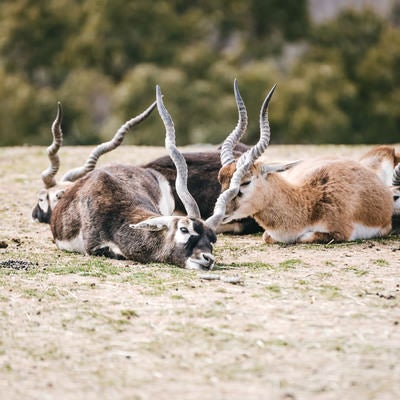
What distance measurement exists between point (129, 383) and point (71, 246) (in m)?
3.98

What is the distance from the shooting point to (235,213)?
870 centimetres

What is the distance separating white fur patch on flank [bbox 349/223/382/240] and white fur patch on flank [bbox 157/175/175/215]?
197 cm

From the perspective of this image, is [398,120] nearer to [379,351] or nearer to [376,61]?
[376,61]

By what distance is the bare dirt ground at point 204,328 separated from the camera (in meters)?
4.80

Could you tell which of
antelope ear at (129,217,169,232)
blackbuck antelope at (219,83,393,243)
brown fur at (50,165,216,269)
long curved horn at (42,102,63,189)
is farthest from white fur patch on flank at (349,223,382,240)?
long curved horn at (42,102,63,189)

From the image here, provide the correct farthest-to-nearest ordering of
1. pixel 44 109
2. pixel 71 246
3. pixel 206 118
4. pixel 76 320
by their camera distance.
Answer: pixel 44 109 < pixel 206 118 < pixel 71 246 < pixel 76 320

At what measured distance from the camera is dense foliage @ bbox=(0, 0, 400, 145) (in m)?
40.1

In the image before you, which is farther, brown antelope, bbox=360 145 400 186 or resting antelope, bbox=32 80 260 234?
brown antelope, bbox=360 145 400 186

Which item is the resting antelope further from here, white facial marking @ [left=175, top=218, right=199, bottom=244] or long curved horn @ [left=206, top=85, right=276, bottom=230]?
white facial marking @ [left=175, top=218, right=199, bottom=244]

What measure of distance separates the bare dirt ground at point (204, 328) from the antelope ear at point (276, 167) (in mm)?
877

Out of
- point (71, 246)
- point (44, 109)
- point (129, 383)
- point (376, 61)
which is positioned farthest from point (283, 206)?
point (376, 61)

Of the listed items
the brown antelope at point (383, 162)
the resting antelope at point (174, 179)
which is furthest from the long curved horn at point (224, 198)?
the brown antelope at point (383, 162)

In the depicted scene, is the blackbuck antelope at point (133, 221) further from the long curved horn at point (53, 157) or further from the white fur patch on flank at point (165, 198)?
the long curved horn at point (53, 157)

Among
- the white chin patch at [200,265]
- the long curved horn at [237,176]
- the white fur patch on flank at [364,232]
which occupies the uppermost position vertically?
the long curved horn at [237,176]
